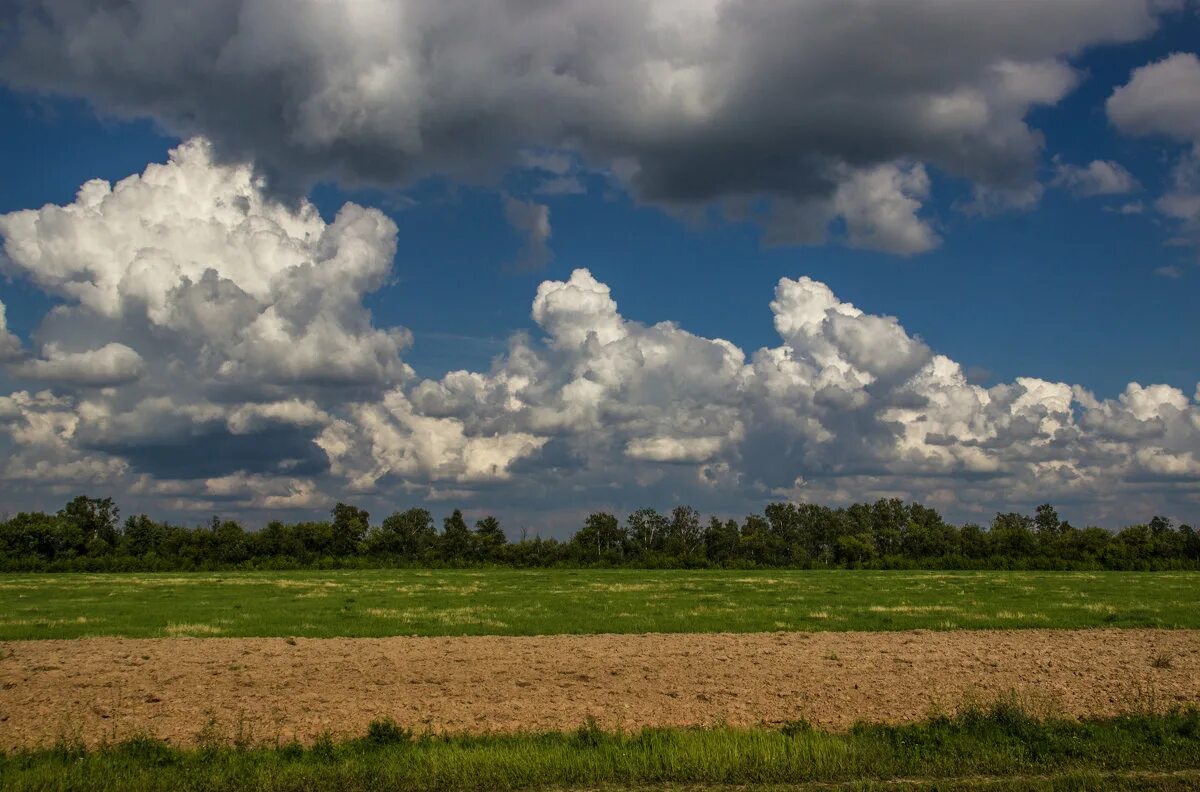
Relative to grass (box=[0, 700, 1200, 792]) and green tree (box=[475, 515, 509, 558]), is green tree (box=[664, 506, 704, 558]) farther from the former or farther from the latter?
grass (box=[0, 700, 1200, 792])

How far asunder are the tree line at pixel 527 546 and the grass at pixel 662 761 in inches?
3926

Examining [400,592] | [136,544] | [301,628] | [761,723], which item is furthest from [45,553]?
[761,723]

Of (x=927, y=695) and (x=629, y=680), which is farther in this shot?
(x=629, y=680)

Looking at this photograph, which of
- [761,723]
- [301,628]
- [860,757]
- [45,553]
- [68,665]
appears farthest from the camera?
[45,553]

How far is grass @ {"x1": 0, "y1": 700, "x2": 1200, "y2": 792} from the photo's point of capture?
43.6ft

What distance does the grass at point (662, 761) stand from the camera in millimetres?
13297

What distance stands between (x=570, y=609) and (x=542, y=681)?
1907 cm

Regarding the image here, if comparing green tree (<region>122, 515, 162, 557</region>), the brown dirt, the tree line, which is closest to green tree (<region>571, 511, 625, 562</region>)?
the tree line

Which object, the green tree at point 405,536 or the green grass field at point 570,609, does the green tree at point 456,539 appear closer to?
the green tree at point 405,536

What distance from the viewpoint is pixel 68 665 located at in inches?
880

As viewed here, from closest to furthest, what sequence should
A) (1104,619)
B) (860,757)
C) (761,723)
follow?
(860,757), (761,723), (1104,619)

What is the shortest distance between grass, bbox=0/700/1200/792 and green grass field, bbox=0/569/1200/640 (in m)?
15.9

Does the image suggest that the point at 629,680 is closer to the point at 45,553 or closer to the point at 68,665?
the point at 68,665

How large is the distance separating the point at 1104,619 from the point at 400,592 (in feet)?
125
